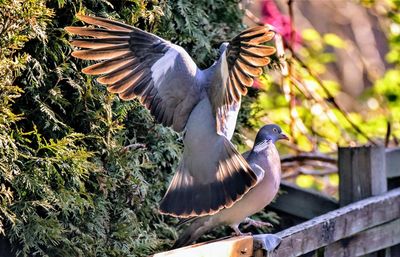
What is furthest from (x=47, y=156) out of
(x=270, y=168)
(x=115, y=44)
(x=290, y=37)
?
(x=290, y=37)

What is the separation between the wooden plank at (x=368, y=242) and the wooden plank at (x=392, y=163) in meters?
0.33

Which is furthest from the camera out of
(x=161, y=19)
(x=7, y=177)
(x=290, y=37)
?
(x=290, y=37)

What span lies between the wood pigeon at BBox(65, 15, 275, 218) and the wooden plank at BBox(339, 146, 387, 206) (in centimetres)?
110

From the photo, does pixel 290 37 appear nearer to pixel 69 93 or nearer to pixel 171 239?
pixel 171 239

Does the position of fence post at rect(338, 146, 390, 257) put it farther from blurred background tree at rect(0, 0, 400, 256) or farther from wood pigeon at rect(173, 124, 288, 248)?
wood pigeon at rect(173, 124, 288, 248)

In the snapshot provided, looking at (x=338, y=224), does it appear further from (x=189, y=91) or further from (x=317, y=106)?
(x=317, y=106)

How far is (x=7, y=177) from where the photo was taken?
2.86 m

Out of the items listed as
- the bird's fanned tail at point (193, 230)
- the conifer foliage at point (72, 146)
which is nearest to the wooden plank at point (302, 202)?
the conifer foliage at point (72, 146)

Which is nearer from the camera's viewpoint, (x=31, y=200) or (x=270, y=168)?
(x=31, y=200)

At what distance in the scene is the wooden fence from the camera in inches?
132

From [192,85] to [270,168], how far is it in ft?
1.57

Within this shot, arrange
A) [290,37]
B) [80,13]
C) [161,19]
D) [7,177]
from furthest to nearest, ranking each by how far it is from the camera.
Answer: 1. [290,37]
2. [161,19]
3. [80,13]
4. [7,177]

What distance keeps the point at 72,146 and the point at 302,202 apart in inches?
67.0

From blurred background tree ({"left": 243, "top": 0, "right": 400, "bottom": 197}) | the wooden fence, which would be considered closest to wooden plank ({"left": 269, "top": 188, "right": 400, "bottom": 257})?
the wooden fence
